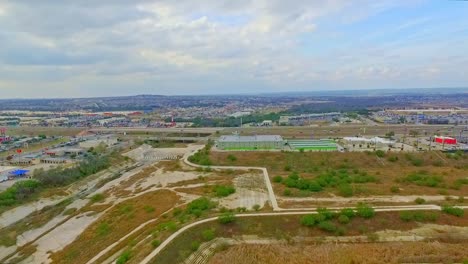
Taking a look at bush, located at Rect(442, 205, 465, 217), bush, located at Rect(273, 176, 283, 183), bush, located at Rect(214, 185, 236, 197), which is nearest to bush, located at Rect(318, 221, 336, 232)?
bush, located at Rect(442, 205, 465, 217)

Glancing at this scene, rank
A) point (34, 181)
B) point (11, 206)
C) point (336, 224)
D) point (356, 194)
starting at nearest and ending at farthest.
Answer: point (336, 224) → point (356, 194) → point (11, 206) → point (34, 181)

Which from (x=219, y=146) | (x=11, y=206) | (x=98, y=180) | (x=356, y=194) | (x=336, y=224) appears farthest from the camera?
(x=219, y=146)

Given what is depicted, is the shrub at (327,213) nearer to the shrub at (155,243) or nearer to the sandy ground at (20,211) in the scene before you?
the shrub at (155,243)

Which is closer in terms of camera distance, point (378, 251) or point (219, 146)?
point (378, 251)

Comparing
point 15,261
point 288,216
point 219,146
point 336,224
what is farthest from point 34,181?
point 336,224

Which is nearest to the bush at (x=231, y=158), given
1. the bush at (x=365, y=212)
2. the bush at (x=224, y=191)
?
the bush at (x=224, y=191)

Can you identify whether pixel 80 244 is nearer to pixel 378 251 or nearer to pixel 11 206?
pixel 11 206
